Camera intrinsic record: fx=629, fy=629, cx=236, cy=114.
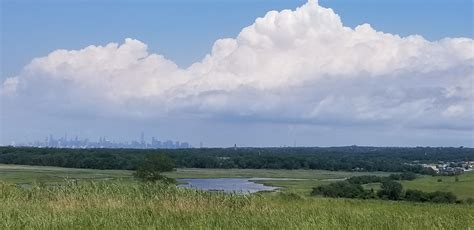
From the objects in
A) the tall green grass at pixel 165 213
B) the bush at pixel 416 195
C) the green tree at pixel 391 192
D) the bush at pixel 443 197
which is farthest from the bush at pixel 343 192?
the tall green grass at pixel 165 213

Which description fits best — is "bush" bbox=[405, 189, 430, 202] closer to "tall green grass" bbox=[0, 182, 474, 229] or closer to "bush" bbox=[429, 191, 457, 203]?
"bush" bbox=[429, 191, 457, 203]

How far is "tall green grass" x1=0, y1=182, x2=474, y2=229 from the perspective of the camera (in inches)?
515

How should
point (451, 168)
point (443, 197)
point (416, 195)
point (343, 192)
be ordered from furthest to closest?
point (451, 168), point (343, 192), point (416, 195), point (443, 197)

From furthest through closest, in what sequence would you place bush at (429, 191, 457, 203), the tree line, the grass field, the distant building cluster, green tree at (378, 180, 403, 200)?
the distant building cluster, the grass field, green tree at (378, 180, 403, 200), the tree line, bush at (429, 191, 457, 203)

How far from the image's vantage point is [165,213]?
15242mm

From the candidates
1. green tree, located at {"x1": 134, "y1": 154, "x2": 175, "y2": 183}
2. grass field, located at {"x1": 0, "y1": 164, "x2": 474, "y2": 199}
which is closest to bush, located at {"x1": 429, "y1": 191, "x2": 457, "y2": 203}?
grass field, located at {"x1": 0, "y1": 164, "x2": 474, "y2": 199}

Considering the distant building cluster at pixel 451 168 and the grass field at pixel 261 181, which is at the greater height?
the distant building cluster at pixel 451 168

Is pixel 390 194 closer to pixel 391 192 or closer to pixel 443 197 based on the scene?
pixel 391 192

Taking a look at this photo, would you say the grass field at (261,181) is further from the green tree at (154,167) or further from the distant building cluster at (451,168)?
the distant building cluster at (451,168)

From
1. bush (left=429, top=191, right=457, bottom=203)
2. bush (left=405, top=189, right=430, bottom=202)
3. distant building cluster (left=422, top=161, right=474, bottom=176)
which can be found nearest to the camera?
bush (left=429, top=191, right=457, bottom=203)

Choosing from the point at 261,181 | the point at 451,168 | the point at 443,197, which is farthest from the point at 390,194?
the point at 451,168

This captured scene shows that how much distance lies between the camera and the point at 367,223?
13391 millimetres

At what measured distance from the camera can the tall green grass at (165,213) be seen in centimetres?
1307

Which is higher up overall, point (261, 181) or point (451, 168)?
point (451, 168)
